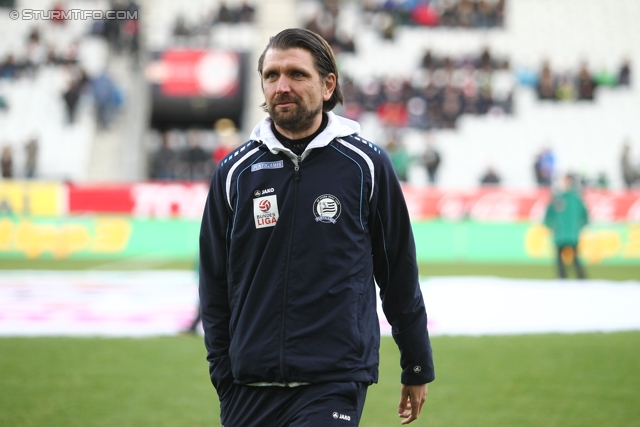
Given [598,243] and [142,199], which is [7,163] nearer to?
[142,199]

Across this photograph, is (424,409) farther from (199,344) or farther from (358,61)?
(358,61)

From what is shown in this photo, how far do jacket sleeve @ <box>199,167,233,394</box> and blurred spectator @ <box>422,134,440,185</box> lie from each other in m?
23.6

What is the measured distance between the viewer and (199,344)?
9922 mm

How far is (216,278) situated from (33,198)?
20.3 metres

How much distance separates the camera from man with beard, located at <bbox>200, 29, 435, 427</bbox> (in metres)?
3.22

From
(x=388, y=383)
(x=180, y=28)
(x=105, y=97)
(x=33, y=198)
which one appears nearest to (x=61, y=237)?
(x=33, y=198)

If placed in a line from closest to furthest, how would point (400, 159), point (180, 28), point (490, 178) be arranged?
point (400, 159) → point (490, 178) → point (180, 28)

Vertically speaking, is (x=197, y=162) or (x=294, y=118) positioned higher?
(x=294, y=118)

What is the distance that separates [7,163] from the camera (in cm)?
2684

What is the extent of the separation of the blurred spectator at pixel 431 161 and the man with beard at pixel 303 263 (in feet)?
77.0

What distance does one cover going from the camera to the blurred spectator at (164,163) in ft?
97.3

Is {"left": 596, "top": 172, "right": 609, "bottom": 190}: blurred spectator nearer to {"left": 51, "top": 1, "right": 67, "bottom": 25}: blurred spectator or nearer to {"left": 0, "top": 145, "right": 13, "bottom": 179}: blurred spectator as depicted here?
{"left": 0, "top": 145, "right": 13, "bottom": 179}: blurred spectator

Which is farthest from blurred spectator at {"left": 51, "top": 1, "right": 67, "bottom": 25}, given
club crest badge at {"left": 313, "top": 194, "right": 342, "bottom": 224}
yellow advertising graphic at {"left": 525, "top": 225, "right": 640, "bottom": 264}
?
club crest badge at {"left": 313, "top": 194, "right": 342, "bottom": 224}

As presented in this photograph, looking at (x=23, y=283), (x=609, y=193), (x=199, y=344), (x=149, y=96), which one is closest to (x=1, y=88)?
(x=149, y=96)
